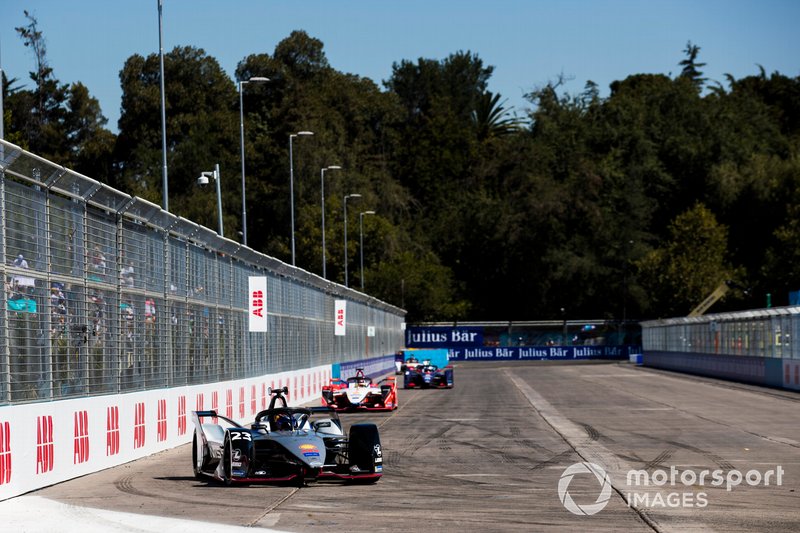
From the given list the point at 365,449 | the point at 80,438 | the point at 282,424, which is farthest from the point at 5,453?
the point at 365,449

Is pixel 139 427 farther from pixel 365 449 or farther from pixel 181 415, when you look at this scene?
pixel 365 449

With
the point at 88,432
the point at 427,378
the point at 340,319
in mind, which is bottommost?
the point at 427,378

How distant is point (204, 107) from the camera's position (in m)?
109

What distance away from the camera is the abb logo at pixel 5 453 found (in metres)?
13.8

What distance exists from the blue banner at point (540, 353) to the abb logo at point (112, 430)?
281 ft

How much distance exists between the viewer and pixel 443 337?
348 ft

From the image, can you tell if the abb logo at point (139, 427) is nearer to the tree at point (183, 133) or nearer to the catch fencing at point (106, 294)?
the catch fencing at point (106, 294)

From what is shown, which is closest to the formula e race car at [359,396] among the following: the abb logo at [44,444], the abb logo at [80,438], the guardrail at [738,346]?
the abb logo at [80,438]

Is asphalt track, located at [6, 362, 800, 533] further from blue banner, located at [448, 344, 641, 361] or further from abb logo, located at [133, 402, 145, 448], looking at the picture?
blue banner, located at [448, 344, 641, 361]

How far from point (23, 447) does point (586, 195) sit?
105191 mm

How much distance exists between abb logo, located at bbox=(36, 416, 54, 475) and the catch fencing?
34 centimetres

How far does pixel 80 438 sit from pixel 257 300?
1251cm
